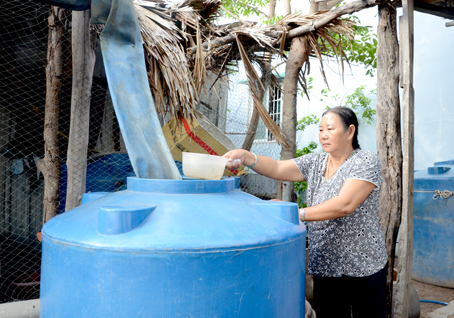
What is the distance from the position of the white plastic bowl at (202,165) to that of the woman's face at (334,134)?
0.61 m

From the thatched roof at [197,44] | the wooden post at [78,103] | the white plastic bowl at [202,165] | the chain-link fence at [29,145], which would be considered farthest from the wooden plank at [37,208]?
the white plastic bowl at [202,165]

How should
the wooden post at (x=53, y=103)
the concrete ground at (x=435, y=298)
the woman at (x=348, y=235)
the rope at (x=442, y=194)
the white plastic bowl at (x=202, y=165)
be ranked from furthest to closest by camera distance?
1. the rope at (x=442, y=194)
2. the concrete ground at (x=435, y=298)
3. the wooden post at (x=53, y=103)
4. the woman at (x=348, y=235)
5. the white plastic bowl at (x=202, y=165)

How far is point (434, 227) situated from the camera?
3.99m

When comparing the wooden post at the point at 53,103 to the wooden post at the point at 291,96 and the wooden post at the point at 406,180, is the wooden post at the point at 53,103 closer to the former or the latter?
the wooden post at the point at 291,96

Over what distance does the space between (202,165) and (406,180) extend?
1864mm

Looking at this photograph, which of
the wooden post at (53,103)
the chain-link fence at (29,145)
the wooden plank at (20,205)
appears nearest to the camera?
the wooden post at (53,103)

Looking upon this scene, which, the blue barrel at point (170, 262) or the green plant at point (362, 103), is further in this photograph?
the green plant at point (362, 103)

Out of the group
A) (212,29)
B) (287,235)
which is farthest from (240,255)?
(212,29)

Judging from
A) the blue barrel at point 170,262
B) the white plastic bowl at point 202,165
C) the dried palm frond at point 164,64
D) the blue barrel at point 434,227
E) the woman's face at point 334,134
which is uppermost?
the dried palm frond at point 164,64

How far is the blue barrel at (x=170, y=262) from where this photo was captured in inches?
39.8

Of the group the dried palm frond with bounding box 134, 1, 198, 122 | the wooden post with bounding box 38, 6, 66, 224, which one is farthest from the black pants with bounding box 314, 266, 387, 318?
the wooden post with bounding box 38, 6, 66, 224

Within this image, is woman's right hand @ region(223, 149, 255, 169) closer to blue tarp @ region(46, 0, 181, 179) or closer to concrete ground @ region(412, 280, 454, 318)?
blue tarp @ region(46, 0, 181, 179)

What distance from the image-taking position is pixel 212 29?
13.3 feet

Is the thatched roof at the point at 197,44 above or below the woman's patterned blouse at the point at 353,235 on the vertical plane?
above
